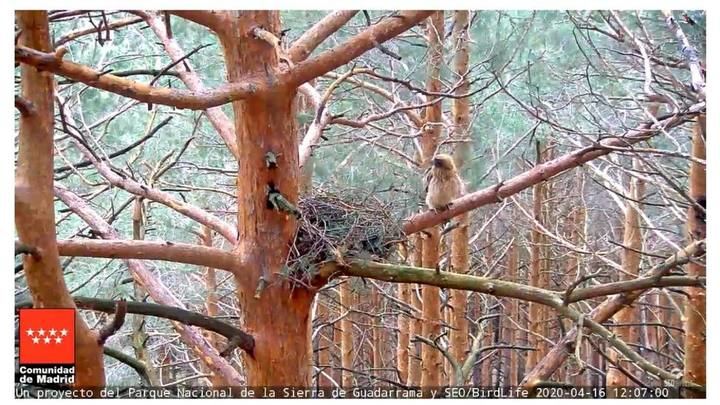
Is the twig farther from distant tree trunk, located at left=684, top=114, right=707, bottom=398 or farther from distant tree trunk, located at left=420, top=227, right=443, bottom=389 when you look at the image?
distant tree trunk, located at left=420, top=227, right=443, bottom=389

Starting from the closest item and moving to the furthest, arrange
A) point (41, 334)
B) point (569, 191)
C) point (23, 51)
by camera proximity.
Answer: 1. point (23, 51)
2. point (41, 334)
3. point (569, 191)

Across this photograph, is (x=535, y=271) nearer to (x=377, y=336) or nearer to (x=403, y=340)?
(x=403, y=340)

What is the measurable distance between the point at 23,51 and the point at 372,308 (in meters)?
2.05

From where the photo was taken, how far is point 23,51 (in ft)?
3.06

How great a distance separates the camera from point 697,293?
1.37m

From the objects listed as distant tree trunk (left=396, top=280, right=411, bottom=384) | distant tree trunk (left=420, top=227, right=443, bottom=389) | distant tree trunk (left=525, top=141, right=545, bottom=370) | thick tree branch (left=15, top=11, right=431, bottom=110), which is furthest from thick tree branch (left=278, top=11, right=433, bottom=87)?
distant tree trunk (left=396, top=280, right=411, bottom=384)

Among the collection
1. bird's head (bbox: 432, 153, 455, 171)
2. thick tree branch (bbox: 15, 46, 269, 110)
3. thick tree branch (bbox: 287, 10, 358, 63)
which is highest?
thick tree branch (bbox: 287, 10, 358, 63)

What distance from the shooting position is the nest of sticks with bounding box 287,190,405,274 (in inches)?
52.0

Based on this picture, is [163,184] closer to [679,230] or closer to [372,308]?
[372,308]

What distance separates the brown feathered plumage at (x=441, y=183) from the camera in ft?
5.76

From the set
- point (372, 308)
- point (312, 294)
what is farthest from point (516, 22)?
point (372, 308)

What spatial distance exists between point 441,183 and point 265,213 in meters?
0.65

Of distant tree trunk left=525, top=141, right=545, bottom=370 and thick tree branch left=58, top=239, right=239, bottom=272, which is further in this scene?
distant tree trunk left=525, top=141, right=545, bottom=370

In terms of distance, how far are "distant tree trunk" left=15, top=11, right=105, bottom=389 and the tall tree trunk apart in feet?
1.11
